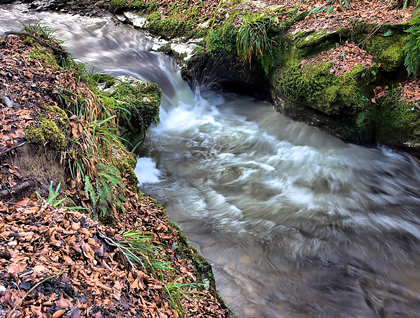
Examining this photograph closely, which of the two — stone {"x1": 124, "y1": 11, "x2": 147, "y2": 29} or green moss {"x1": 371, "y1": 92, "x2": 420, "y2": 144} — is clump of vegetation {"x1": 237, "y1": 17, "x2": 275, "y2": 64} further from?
stone {"x1": 124, "y1": 11, "x2": 147, "y2": 29}

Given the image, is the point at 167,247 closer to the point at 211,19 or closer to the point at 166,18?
the point at 211,19

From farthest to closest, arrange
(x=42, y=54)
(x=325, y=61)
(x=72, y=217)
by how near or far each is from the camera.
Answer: (x=325, y=61), (x=42, y=54), (x=72, y=217)

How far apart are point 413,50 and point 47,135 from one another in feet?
19.4

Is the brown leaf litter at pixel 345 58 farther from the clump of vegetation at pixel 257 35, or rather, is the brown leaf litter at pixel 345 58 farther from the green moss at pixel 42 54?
the green moss at pixel 42 54

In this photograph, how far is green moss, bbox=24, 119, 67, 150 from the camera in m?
2.46

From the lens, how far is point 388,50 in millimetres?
5777

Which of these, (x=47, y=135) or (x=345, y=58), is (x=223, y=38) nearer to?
(x=345, y=58)

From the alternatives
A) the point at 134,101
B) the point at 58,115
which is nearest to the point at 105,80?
the point at 134,101

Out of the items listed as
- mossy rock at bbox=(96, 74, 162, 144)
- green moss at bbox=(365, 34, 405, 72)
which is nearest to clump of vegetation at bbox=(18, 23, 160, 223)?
mossy rock at bbox=(96, 74, 162, 144)

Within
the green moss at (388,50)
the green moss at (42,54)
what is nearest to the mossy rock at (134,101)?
the green moss at (42,54)

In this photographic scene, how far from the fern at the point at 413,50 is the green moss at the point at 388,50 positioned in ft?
0.57

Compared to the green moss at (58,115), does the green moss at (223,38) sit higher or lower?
higher

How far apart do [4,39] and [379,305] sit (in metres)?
5.46

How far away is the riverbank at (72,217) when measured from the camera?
5.30ft
